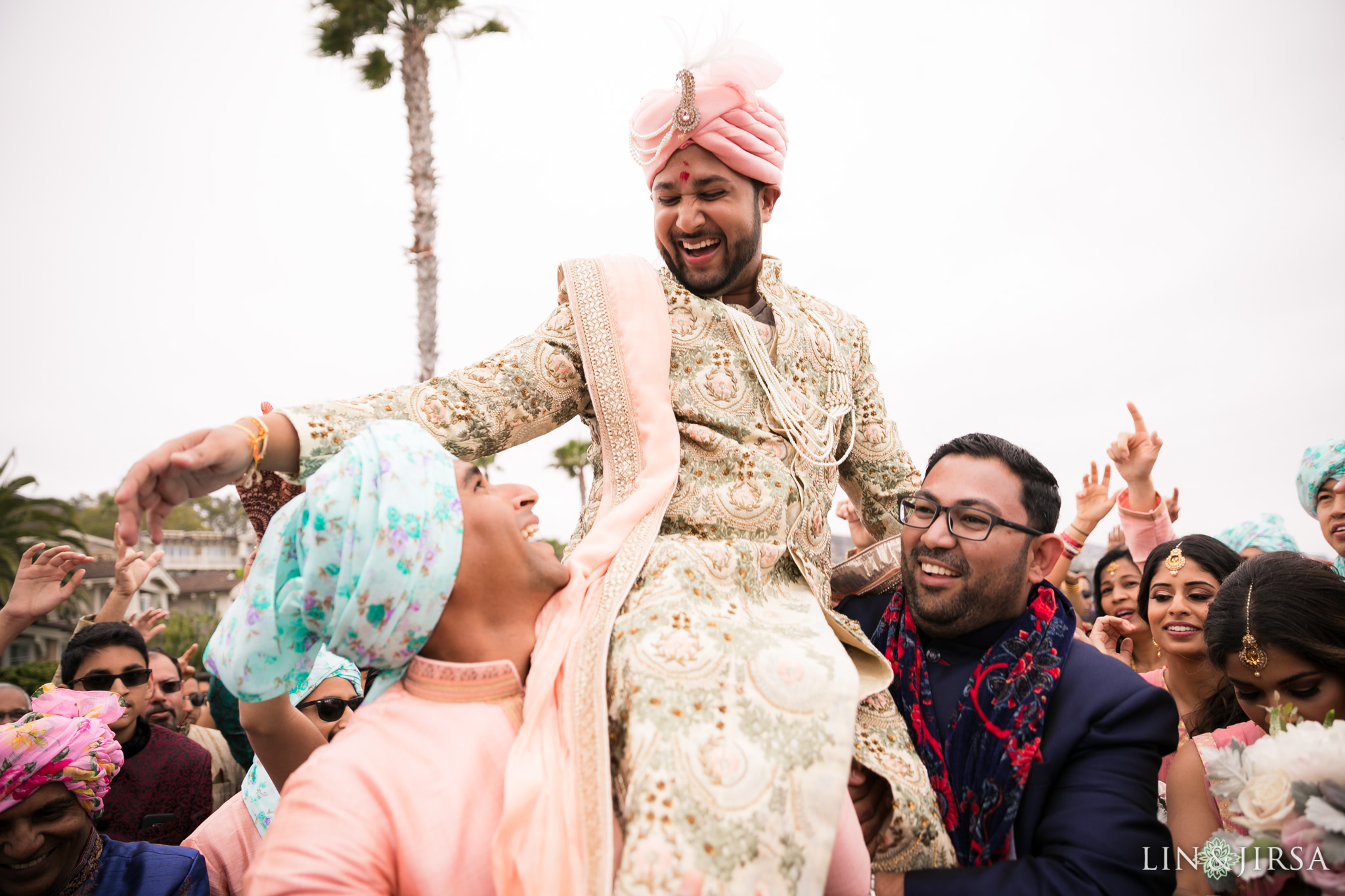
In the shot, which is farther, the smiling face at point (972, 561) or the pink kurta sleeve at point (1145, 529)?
the pink kurta sleeve at point (1145, 529)

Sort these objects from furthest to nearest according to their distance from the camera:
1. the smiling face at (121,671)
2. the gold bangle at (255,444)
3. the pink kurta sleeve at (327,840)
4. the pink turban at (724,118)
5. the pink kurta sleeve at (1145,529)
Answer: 1. the pink kurta sleeve at (1145,529)
2. the smiling face at (121,671)
3. the pink turban at (724,118)
4. the gold bangle at (255,444)
5. the pink kurta sleeve at (327,840)

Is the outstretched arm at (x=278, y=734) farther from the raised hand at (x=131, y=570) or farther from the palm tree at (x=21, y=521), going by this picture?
the palm tree at (x=21, y=521)

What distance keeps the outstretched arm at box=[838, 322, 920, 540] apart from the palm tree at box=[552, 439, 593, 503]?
22976 mm

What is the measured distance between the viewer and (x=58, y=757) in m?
3.13

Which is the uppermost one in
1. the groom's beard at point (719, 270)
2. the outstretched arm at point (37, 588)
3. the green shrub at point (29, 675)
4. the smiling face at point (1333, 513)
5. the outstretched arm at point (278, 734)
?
the groom's beard at point (719, 270)

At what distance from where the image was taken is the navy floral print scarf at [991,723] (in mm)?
2582

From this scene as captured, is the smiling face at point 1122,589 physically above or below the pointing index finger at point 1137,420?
below

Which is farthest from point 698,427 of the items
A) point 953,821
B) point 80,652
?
point 80,652

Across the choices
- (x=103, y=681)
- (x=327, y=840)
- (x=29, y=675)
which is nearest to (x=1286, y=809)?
(x=327, y=840)

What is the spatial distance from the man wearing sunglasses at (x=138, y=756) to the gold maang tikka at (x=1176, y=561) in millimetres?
5158

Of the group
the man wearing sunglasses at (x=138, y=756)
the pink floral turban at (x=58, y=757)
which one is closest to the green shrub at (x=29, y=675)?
the man wearing sunglasses at (x=138, y=756)

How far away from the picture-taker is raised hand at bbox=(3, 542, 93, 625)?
422 centimetres

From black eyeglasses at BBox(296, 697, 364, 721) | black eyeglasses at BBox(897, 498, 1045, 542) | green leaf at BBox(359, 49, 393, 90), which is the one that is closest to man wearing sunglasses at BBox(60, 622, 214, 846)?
black eyeglasses at BBox(296, 697, 364, 721)

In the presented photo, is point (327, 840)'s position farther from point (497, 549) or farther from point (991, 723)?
point (991, 723)
